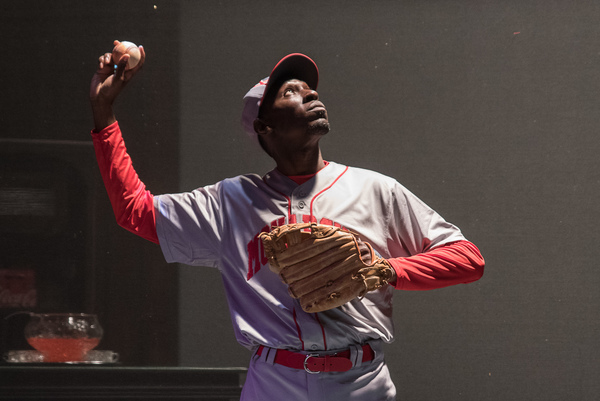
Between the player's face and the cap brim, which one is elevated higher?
the cap brim

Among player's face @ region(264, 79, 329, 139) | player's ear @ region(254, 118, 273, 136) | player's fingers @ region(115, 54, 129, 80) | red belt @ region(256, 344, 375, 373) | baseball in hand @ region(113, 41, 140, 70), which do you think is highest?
baseball in hand @ region(113, 41, 140, 70)

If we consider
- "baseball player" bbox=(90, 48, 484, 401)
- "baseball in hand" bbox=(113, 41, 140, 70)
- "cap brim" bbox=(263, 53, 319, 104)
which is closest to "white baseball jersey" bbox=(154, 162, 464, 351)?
"baseball player" bbox=(90, 48, 484, 401)

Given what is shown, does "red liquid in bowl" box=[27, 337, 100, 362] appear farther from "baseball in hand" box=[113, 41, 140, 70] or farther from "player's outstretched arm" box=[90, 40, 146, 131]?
"baseball in hand" box=[113, 41, 140, 70]

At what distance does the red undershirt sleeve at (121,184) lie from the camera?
165cm

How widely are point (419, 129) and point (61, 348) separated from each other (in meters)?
1.62

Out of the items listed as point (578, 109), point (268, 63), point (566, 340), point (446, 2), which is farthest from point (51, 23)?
point (566, 340)

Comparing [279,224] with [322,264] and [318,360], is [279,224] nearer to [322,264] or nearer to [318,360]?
[322,264]

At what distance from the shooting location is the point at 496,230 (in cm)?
273

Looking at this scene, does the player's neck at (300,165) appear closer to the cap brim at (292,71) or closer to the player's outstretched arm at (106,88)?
the cap brim at (292,71)

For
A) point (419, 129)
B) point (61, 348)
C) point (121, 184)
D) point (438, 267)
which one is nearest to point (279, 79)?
point (121, 184)

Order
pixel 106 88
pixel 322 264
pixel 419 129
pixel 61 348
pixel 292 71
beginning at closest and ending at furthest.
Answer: pixel 322 264, pixel 106 88, pixel 292 71, pixel 61 348, pixel 419 129

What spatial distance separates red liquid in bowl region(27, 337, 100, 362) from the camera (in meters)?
2.48

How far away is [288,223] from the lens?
1.69 m

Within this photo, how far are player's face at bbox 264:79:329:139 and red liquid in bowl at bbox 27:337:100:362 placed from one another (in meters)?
1.24
